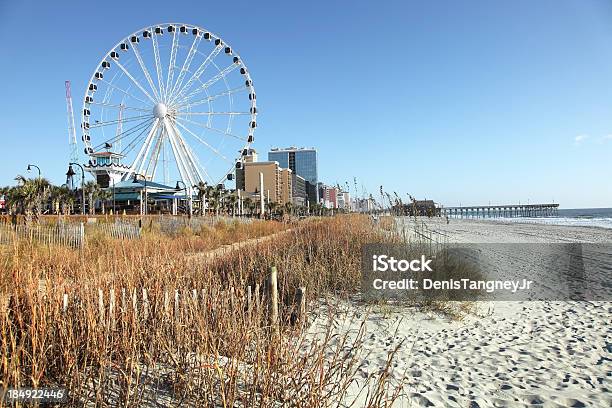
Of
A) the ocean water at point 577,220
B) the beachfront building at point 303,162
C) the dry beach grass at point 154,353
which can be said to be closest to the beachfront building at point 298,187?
the beachfront building at point 303,162

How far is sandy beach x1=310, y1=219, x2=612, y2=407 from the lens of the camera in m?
3.35

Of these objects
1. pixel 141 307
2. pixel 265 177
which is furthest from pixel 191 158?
pixel 265 177

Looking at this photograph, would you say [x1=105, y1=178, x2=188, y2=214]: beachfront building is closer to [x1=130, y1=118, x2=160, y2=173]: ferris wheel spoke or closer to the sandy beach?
[x1=130, y1=118, x2=160, y2=173]: ferris wheel spoke

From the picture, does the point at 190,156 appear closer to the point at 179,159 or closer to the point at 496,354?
the point at 179,159

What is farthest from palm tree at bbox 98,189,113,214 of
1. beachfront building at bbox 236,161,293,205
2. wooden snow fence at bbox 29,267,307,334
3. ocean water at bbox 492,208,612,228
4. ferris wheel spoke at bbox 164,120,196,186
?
beachfront building at bbox 236,161,293,205

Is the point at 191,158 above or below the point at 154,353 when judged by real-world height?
above

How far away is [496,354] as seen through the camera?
4277mm

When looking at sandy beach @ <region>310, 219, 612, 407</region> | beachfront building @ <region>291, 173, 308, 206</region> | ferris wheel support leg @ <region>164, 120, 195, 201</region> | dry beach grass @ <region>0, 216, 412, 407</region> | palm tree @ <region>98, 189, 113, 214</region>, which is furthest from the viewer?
beachfront building @ <region>291, 173, 308, 206</region>

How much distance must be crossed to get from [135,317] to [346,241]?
5532mm

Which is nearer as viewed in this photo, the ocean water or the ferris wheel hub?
the ferris wheel hub

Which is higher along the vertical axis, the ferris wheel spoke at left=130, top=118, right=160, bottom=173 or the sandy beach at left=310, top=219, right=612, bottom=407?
the ferris wheel spoke at left=130, top=118, right=160, bottom=173

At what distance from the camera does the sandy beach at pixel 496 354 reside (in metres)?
3.35

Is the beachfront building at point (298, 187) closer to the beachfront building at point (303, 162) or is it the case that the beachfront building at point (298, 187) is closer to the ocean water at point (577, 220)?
the beachfront building at point (303, 162)

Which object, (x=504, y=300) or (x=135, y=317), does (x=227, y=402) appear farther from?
(x=504, y=300)
